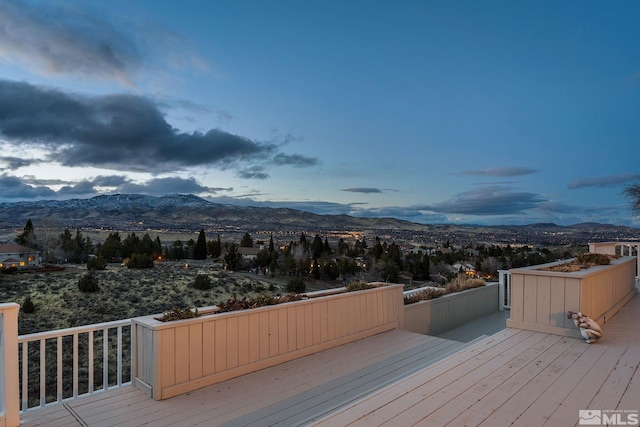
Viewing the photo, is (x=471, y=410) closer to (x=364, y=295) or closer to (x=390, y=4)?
(x=364, y=295)

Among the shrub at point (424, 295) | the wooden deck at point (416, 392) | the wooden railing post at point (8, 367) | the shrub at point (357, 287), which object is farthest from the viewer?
the shrub at point (424, 295)

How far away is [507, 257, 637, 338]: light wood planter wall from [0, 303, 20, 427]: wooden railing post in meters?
5.36

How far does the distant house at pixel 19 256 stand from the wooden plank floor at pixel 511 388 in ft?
143

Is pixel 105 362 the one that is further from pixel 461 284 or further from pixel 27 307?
pixel 27 307

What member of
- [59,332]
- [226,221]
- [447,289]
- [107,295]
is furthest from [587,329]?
[226,221]

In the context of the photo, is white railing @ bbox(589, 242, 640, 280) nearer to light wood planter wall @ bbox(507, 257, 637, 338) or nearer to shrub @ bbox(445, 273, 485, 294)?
shrub @ bbox(445, 273, 485, 294)

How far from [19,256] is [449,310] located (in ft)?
144

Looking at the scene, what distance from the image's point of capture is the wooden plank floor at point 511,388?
7.77 feet

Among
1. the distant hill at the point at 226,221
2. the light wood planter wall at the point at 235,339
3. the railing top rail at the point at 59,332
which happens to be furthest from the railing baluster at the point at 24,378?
the distant hill at the point at 226,221

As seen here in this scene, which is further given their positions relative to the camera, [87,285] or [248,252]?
[248,252]

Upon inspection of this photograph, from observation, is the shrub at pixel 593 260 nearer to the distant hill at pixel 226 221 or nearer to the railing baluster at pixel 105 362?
the railing baluster at pixel 105 362

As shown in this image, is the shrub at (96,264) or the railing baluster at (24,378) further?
the shrub at (96,264)

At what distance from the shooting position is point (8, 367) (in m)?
2.66

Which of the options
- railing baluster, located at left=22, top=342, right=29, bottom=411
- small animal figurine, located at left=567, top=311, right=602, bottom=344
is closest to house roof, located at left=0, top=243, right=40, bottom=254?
railing baluster, located at left=22, top=342, right=29, bottom=411
